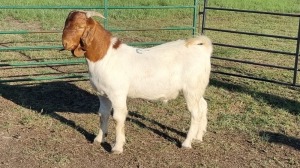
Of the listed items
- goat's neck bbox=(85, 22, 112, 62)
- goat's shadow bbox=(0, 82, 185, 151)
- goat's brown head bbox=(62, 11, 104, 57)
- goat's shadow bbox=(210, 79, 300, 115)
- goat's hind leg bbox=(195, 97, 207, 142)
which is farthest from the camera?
goat's shadow bbox=(210, 79, 300, 115)

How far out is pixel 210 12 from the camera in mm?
18406

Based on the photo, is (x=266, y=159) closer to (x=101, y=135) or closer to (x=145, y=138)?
(x=145, y=138)

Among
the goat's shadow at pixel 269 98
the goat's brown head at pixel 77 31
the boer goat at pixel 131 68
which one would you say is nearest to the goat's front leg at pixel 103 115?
the boer goat at pixel 131 68

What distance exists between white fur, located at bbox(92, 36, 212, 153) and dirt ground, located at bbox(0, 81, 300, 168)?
24cm

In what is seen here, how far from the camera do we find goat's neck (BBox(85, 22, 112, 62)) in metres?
4.56

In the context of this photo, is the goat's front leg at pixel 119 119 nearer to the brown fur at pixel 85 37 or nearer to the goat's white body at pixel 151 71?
the goat's white body at pixel 151 71

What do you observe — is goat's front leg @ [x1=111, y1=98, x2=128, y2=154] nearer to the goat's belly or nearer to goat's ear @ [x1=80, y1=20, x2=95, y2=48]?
the goat's belly

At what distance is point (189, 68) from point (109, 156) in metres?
1.27

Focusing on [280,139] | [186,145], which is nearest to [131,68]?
[186,145]

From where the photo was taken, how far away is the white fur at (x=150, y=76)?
15.1ft

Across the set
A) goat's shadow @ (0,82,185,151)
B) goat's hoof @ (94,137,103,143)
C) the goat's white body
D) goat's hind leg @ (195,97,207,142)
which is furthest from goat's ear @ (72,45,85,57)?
goat's hind leg @ (195,97,207,142)

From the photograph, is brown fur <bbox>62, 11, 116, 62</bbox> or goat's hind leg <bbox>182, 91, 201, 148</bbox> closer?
brown fur <bbox>62, 11, 116, 62</bbox>

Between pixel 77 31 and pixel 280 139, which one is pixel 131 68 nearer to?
pixel 77 31

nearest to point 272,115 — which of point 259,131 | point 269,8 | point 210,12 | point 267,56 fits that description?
point 259,131
